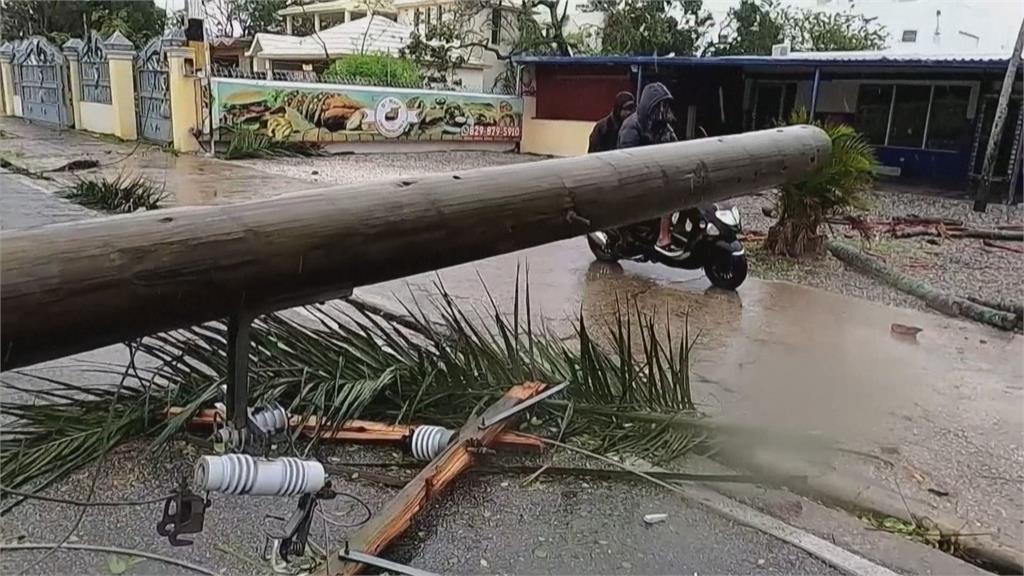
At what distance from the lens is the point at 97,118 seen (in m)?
20.0

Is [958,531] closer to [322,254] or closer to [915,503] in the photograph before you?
[915,503]

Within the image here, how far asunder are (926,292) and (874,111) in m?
12.4

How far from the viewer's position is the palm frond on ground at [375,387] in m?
3.15

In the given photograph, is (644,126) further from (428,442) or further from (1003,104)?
(1003,104)

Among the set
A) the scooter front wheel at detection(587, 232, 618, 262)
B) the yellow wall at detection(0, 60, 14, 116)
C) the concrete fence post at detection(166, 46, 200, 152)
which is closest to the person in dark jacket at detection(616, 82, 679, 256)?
the scooter front wheel at detection(587, 232, 618, 262)

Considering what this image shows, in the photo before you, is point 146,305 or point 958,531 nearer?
point 146,305

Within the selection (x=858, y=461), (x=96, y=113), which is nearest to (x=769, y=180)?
(x=858, y=461)

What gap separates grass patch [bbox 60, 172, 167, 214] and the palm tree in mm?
6614

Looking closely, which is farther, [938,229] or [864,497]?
[938,229]

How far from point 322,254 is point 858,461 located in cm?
258

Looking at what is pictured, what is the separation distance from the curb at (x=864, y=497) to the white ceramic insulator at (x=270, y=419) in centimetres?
176

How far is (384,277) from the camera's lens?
2084mm

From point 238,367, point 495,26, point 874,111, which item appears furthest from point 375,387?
point 495,26

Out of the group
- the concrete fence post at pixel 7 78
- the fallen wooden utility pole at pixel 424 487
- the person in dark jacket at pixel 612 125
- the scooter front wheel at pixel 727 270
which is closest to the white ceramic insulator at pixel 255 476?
the fallen wooden utility pole at pixel 424 487
